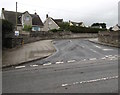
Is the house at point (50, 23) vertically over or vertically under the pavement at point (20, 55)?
over

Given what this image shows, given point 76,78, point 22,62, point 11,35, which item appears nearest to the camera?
point 76,78

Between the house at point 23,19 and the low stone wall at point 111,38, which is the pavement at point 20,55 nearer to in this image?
the low stone wall at point 111,38

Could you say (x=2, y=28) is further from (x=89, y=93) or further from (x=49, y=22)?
(x=49, y=22)

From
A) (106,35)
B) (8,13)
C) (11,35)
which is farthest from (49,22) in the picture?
(11,35)

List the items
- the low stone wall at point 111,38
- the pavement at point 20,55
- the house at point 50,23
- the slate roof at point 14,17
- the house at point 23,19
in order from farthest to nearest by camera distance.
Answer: the house at point 50,23 → the house at point 23,19 → the slate roof at point 14,17 → the low stone wall at point 111,38 → the pavement at point 20,55

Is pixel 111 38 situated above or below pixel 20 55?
above

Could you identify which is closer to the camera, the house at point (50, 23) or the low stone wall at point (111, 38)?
the low stone wall at point (111, 38)

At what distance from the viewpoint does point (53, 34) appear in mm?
45438

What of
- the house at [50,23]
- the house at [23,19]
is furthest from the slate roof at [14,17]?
the house at [50,23]

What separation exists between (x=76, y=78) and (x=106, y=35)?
958 inches

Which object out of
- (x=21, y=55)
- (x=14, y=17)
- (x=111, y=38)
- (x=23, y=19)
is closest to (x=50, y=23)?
(x=23, y=19)

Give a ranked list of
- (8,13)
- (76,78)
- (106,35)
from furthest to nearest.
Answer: (8,13)
(106,35)
(76,78)

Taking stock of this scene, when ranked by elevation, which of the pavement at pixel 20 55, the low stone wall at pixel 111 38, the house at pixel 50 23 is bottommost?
the pavement at pixel 20 55

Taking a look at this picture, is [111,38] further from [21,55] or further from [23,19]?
[23,19]
